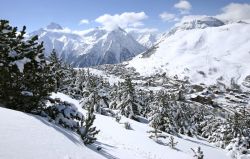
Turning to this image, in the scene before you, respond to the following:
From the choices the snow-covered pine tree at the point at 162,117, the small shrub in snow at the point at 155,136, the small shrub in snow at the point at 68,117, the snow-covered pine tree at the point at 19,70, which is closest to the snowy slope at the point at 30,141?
the snow-covered pine tree at the point at 19,70

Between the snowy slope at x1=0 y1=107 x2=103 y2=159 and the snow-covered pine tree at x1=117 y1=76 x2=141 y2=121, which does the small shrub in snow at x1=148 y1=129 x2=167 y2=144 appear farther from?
the snowy slope at x1=0 y1=107 x2=103 y2=159

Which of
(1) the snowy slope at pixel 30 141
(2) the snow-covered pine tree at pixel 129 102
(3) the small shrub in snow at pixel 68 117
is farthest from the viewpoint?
(2) the snow-covered pine tree at pixel 129 102

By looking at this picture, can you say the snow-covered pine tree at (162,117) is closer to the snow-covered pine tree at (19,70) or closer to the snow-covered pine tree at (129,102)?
the snow-covered pine tree at (129,102)

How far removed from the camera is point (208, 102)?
176875 mm

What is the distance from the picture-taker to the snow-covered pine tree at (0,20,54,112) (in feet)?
45.1

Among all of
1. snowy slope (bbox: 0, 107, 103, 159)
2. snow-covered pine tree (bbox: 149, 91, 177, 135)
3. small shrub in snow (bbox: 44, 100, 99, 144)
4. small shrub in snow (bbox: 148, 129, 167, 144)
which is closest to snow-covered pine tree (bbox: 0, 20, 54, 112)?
small shrub in snow (bbox: 44, 100, 99, 144)

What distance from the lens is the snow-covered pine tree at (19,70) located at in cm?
1375

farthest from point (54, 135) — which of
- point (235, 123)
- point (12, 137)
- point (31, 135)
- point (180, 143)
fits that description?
point (235, 123)

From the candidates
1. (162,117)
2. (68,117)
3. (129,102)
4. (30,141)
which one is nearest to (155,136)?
(162,117)

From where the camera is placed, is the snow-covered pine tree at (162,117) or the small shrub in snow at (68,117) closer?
the small shrub in snow at (68,117)

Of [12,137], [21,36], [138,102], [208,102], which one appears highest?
[21,36]

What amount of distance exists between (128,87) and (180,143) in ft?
61.5

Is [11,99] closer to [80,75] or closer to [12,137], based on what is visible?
[12,137]

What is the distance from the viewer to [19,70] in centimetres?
1343
